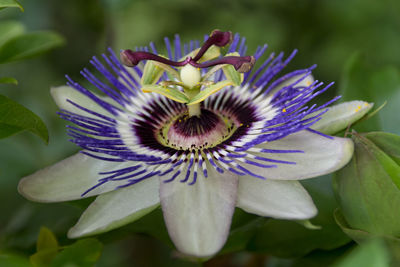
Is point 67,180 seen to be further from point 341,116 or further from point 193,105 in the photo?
point 341,116

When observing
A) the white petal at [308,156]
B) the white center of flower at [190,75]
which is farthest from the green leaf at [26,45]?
the white petal at [308,156]

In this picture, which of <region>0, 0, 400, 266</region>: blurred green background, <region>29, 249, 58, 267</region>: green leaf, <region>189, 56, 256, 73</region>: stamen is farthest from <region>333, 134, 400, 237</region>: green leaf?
<region>0, 0, 400, 266</region>: blurred green background

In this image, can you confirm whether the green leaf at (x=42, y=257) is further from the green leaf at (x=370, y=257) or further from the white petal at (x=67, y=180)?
the green leaf at (x=370, y=257)

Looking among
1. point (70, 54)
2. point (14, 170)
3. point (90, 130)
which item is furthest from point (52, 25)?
point (90, 130)

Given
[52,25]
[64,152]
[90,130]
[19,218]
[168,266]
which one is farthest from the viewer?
[52,25]

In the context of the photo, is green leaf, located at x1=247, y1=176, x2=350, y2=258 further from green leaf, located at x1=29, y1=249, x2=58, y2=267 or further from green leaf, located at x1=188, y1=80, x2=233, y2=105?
green leaf, located at x1=29, y1=249, x2=58, y2=267

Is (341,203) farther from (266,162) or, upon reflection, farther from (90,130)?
(90,130)

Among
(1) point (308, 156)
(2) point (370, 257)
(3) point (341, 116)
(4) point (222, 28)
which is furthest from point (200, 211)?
(4) point (222, 28)

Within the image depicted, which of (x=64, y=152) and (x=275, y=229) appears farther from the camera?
(x=64, y=152)
